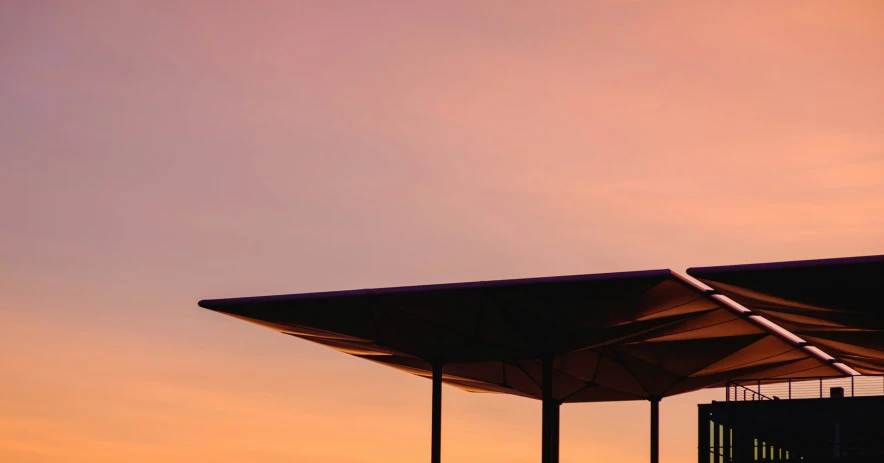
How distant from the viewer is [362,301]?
33906 mm

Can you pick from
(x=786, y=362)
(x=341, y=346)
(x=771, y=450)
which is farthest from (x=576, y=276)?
(x=771, y=450)

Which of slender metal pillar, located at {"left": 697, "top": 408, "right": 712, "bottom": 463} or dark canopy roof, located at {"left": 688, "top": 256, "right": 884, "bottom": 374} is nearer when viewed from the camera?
dark canopy roof, located at {"left": 688, "top": 256, "right": 884, "bottom": 374}

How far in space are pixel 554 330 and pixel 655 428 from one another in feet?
48.7

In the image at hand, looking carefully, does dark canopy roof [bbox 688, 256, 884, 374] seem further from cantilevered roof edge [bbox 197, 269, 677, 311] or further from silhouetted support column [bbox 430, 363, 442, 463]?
silhouetted support column [bbox 430, 363, 442, 463]

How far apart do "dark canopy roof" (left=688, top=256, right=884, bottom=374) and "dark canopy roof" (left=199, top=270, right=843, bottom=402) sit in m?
1.79

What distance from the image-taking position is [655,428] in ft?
153

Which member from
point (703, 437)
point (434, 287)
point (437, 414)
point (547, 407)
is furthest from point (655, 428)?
point (434, 287)

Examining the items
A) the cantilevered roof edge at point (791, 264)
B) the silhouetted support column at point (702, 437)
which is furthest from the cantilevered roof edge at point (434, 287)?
the silhouetted support column at point (702, 437)

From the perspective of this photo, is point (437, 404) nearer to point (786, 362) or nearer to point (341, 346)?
point (341, 346)

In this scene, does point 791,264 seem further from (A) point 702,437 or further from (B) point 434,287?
(A) point 702,437

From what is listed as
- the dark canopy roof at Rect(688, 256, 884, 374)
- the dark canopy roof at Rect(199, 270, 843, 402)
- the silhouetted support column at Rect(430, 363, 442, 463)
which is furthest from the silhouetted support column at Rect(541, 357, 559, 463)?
the dark canopy roof at Rect(688, 256, 884, 374)

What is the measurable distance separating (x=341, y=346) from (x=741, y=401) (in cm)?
1867

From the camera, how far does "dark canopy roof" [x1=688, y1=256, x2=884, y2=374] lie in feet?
83.5

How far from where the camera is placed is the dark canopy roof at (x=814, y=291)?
25.4 meters
